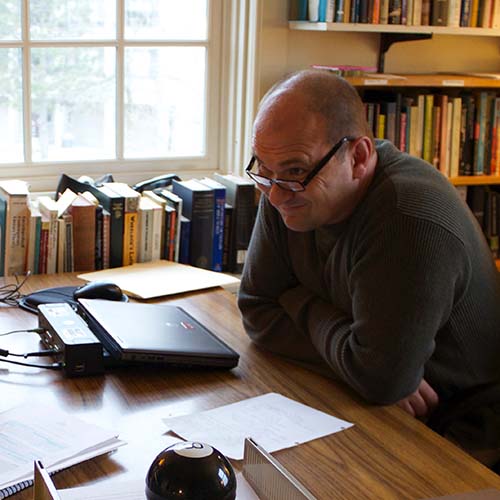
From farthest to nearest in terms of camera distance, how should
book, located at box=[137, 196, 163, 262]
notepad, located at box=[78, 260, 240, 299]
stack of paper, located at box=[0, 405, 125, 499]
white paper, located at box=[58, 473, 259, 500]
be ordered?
book, located at box=[137, 196, 163, 262], notepad, located at box=[78, 260, 240, 299], stack of paper, located at box=[0, 405, 125, 499], white paper, located at box=[58, 473, 259, 500]

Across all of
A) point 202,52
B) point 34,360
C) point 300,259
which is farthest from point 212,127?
point 34,360

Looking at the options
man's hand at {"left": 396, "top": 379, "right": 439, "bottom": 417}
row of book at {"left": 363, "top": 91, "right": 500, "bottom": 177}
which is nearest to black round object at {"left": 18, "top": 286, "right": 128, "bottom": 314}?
man's hand at {"left": 396, "top": 379, "right": 439, "bottom": 417}

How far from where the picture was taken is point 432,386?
5.79ft

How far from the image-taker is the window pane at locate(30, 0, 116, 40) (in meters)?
2.76

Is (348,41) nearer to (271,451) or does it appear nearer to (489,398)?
(489,398)

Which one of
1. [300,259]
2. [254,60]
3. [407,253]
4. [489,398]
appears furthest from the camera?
[254,60]

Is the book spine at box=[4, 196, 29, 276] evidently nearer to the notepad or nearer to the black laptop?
the notepad

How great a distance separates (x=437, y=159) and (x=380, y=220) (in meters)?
1.61

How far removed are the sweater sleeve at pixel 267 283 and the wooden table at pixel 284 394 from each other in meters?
0.06

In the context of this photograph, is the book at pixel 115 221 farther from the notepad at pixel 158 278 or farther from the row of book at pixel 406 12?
the row of book at pixel 406 12

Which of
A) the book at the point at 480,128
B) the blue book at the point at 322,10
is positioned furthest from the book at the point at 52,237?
the book at the point at 480,128

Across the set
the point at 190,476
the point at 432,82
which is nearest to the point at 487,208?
the point at 432,82

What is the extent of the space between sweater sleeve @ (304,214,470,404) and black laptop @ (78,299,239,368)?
277mm

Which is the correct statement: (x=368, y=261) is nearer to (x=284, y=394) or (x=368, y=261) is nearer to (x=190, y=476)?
(x=284, y=394)
